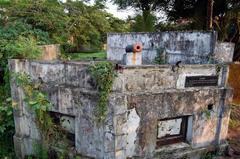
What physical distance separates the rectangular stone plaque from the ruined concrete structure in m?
0.03

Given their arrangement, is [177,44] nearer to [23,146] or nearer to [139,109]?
[139,109]

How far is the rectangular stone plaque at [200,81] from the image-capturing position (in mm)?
6398

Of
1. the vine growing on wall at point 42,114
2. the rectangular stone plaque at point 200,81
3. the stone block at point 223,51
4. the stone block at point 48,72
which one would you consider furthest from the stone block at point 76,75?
the stone block at point 223,51

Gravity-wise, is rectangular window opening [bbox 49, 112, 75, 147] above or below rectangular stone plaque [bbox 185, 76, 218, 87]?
below

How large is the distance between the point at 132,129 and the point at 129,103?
26.4 inches

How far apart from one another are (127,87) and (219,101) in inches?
109

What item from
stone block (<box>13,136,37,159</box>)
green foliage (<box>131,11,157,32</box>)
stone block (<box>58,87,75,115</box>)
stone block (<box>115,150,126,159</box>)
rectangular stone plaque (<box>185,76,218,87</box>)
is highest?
green foliage (<box>131,11,157,32</box>)

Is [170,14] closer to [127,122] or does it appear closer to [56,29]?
[56,29]

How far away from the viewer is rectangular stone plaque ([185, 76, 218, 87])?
640 cm

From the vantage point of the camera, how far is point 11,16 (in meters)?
11.3

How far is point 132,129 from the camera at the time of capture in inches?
238

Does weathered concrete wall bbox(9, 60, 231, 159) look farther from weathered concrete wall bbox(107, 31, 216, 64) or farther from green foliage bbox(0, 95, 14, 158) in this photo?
weathered concrete wall bbox(107, 31, 216, 64)

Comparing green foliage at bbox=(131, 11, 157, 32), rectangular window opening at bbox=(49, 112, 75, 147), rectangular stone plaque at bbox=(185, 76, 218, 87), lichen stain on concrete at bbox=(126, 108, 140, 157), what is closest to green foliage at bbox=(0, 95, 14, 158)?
rectangular window opening at bbox=(49, 112, 75, 147)

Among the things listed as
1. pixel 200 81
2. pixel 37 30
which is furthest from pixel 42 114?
pixel 37 30
